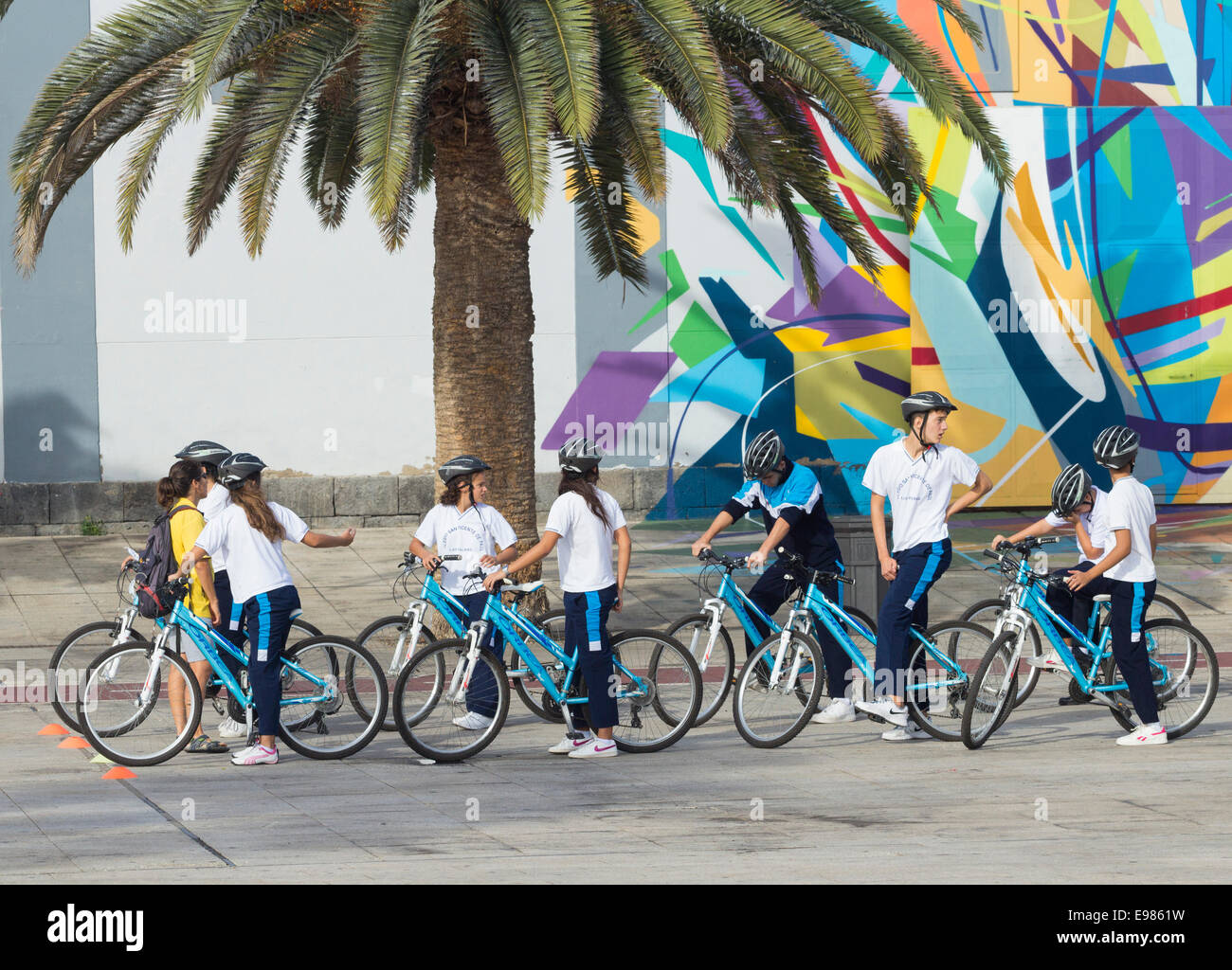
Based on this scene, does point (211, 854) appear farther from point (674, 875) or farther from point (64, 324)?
point (64, 324)

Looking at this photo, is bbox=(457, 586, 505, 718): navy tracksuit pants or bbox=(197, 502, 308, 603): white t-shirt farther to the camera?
bbox=(457, 586, 505, 718): navy tracksuit pants

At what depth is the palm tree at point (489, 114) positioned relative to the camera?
10.5 m

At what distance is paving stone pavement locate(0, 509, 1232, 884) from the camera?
20.3ft

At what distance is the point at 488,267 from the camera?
1213 centimetres

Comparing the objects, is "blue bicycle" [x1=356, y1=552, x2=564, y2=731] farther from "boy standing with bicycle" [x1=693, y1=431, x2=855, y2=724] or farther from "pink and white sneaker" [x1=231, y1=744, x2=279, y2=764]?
"boy standing with bicycle" [x1=693, y1=431, x2=855, y2=724]

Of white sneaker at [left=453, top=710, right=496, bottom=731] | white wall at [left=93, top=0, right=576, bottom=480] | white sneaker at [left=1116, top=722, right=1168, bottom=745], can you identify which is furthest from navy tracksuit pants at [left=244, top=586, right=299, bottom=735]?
white wall at [left=93, top=0, right=576, bottom=480]

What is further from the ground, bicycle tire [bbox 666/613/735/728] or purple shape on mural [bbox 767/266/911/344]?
purple shape on mural [bbox 767/266/911/344]

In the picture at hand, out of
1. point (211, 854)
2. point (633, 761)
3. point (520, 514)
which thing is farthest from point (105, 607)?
point (211, 854)

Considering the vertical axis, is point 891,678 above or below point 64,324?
below

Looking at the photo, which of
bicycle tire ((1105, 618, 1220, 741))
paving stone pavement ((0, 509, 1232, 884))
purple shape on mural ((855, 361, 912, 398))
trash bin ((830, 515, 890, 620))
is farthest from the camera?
purple shape on mural ((855, 361, 912, 398))

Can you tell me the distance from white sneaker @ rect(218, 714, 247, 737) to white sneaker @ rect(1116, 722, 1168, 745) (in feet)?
16.1

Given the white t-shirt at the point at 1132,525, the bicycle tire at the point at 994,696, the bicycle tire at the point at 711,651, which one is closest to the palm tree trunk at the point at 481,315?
the bicycle tire at the point at 711,651

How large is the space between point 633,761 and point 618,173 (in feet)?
18.1

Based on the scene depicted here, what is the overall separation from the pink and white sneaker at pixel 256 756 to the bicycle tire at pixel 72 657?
94 cm
